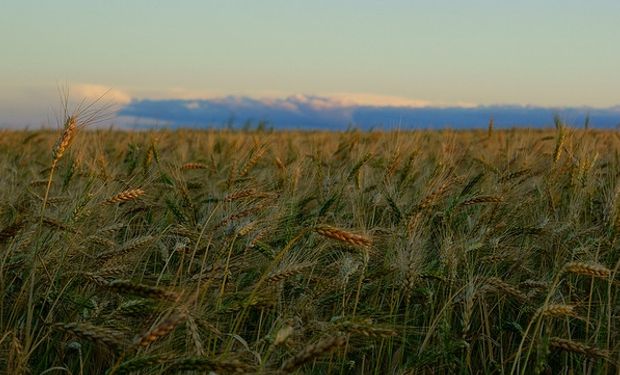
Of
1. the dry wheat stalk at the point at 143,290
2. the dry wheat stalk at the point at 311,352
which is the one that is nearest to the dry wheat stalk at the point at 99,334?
the dry wheat stalk at the point at 143,290

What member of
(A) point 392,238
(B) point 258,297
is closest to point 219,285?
(B) point 258,297

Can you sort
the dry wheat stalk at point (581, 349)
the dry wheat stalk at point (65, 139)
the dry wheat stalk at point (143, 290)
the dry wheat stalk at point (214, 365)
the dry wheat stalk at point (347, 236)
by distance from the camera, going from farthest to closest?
the dry wheat stalk at point (65, 139)
the dry wheat stalk at point (581, 349)
the dry wheat stalk at point (347, 236)
the dry wheat stalk at point (143, 290)
the dry wheat stalk at point (214, 365)

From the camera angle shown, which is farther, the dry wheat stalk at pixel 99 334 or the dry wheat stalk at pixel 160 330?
the dry wheat stalk at pixel 99 334

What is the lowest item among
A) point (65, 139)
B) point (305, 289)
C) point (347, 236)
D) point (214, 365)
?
point (305, 289)

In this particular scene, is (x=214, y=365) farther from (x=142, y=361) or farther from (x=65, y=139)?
(x=65, y=139)

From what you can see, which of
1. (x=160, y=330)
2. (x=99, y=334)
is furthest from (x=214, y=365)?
(x=99, y=334)

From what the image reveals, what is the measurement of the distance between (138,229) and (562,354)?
2088 mm

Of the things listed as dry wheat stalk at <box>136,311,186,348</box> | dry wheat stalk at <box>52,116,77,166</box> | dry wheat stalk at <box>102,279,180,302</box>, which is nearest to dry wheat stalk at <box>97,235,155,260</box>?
dry wheat stalk at <box>52,116,77,166</box>

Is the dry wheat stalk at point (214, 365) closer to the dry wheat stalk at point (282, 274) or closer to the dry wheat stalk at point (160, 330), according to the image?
the dry wheat stalk at point (160, 330)

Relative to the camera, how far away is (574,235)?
2.98 meters

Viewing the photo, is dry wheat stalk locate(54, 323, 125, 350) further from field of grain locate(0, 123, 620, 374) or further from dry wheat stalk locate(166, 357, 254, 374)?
dry wheat stalk locate(166, 357, 254, 374)

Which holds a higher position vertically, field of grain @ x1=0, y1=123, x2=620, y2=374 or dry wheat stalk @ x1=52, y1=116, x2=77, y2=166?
dry wheat stalk @ x1=52, y1=116, x2=77, y2=166

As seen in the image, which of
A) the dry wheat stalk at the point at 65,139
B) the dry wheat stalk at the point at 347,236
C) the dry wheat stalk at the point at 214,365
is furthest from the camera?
the dry wheat stalk at the point at 65,139

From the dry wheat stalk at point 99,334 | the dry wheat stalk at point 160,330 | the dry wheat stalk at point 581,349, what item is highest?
the dry wheat stalk at point 160,330
